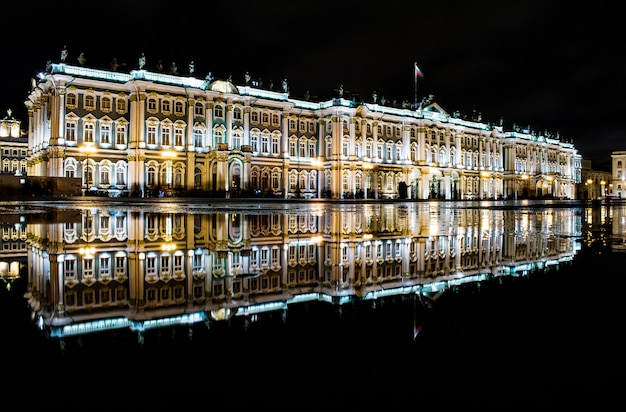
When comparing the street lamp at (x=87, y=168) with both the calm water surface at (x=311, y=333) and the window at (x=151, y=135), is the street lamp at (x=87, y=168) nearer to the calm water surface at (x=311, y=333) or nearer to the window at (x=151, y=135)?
the window at (x=151, y=135)

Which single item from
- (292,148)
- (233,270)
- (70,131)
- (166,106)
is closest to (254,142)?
(292,148)

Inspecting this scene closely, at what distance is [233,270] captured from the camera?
534cm

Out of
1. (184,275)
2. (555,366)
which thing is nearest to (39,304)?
(184,275)

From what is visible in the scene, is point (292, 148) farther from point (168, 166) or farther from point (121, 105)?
point (121, 105)

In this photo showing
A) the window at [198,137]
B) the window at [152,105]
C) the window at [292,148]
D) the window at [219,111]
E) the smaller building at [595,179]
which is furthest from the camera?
the smaller building at [595,179]

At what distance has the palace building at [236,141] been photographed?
44.4 meters

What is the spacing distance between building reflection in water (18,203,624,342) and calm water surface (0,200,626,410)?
0.03 metres

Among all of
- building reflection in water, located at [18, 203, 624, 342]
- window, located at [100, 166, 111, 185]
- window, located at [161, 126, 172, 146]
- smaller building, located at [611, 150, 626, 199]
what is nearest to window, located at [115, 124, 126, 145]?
window, located at [100, 166, 111, 185]

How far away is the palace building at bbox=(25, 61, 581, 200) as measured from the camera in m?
44.4

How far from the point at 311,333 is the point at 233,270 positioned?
8.78 feet

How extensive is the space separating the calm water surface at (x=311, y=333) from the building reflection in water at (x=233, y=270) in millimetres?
31

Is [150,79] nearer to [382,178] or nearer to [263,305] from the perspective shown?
[382,178]

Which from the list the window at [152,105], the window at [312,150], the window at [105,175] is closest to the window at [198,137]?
the window at [152,105]

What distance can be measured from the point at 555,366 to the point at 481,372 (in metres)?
0.39
